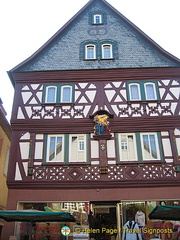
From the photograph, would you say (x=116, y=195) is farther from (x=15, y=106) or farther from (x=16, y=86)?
(x=16, y=86)

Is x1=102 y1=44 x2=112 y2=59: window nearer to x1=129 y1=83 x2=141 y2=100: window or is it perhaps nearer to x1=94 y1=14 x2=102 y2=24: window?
x1=94 y1=14 x2=102 y2=24: window

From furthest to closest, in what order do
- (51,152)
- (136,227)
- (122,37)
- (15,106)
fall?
1. (122,37)
2. (15,106)
3. (51,152)
4. (136,227)

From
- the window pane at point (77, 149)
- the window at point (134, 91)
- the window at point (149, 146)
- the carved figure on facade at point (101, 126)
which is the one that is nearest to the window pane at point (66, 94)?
the carved figure on facade at point (101, 126)

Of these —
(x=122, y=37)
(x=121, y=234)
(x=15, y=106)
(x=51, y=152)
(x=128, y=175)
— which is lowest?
(x=121, y=234)

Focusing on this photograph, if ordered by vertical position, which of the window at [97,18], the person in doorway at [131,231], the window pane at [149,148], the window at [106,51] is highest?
the window at [97,18]

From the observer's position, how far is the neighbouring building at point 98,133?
13805 millimetres

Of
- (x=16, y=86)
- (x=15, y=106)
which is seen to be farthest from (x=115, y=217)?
(x=16, y=86)

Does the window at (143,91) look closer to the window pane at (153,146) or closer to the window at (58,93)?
the window pane at (153,146)

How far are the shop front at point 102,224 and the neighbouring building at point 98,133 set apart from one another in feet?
0.15

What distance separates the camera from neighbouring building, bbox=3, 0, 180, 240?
13805 millimetres

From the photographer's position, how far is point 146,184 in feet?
45.7

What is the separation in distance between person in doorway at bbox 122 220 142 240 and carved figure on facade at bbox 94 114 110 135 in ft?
15.3

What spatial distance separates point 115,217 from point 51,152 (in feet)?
15.1

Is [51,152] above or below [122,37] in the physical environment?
below
